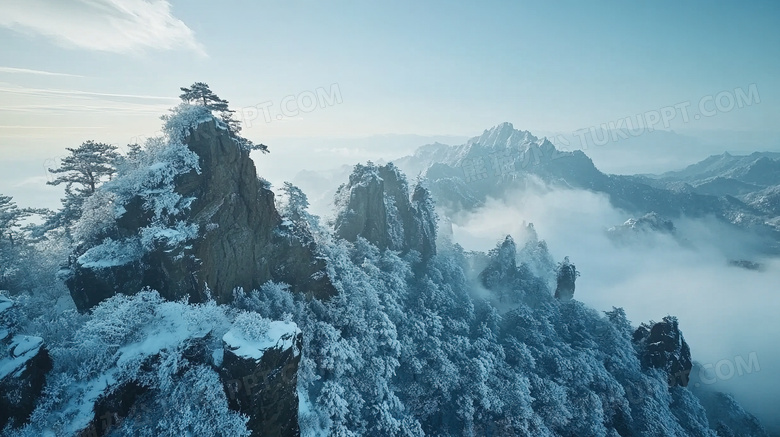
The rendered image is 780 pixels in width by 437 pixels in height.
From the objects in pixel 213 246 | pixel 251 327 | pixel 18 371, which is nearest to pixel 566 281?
pixel 251 327

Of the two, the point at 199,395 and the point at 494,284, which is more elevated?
the point at 199,395

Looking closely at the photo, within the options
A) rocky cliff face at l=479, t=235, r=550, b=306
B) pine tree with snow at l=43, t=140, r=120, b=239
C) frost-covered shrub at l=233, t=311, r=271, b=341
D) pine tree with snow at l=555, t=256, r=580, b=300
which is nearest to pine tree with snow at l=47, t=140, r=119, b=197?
pine tree with snow at l=43, t=140, r=120, b=239

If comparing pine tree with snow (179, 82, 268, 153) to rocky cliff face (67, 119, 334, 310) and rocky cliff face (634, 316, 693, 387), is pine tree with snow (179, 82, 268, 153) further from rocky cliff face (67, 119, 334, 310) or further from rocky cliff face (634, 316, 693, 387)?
rocky cliff face (634, 316, 693, 387)

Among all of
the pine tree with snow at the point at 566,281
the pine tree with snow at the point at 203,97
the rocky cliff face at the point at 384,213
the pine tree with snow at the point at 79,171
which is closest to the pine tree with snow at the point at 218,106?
the pine tree with snow at the point at 203,97

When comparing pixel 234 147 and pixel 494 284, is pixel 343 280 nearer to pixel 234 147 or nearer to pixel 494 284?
pixel 234 147

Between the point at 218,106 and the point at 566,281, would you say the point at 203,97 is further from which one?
the point at 566,281

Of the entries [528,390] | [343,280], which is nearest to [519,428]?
[528,390]

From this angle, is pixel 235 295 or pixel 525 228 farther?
pixel 525 228

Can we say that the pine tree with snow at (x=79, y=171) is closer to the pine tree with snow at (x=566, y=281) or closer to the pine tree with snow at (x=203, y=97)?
the pine tree with snow at (x=203, y=97)
